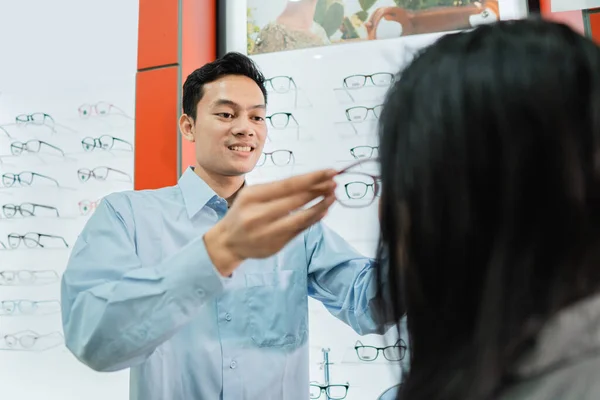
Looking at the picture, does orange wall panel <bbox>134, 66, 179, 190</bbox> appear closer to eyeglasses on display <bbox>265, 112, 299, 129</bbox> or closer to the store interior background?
the store interior background

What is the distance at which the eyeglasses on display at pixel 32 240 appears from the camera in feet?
4.86

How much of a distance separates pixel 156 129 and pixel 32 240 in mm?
609

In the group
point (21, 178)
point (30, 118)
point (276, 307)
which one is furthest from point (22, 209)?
point (276, 307)

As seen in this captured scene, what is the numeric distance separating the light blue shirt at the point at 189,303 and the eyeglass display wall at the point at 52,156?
48 cm

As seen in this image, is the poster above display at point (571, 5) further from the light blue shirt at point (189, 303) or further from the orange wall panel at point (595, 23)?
the light blue shirt at point (189, 303)

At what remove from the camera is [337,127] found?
1.33 metres

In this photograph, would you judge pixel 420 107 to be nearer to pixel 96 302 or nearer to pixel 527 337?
pixel 527 337

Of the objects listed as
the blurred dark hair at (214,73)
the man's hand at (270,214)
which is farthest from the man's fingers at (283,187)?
the blurred dark hair at (214,73)

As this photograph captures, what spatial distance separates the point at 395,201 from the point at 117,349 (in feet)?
1.56

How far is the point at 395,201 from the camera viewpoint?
0.41m

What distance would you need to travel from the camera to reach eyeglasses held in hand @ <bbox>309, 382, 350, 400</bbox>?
125 centimetres

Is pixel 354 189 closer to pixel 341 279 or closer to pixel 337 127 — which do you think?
pixel 337 127

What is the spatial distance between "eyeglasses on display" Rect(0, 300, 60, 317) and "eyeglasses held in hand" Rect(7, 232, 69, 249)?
185mm

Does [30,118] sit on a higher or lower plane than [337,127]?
higher
